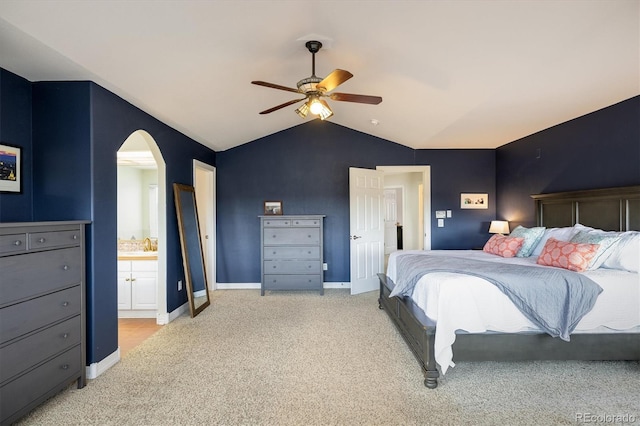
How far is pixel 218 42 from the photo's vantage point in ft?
8.41

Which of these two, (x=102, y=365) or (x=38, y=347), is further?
(x=102, y=365)

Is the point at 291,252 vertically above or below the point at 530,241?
below

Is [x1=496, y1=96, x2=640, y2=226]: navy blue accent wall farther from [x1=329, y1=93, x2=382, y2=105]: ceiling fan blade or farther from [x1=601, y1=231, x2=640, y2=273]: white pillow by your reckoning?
[x1=329, y1=93, x2=382, y2=105]: ceiling fan blade

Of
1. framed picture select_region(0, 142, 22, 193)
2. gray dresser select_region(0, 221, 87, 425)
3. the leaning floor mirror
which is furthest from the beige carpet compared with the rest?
framed picture select_region(0, 142, 22, 193)

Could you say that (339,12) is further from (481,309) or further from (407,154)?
(407,154)

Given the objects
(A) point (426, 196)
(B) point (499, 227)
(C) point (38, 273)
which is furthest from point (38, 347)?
(B) point (499, 227)

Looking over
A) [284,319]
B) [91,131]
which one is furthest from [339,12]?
[284,319]

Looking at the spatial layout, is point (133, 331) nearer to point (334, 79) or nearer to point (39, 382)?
point (39, 382)

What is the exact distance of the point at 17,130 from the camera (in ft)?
8.33

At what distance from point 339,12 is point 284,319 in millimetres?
3270

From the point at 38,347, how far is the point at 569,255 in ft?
13.4

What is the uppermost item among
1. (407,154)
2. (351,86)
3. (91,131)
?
(351,86)

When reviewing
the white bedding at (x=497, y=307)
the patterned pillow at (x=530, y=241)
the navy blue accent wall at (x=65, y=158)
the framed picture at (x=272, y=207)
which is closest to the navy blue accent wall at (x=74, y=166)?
the navy blue accent wall at (x=65, y=158)

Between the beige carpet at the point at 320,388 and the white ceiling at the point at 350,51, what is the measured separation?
95.4 inches
